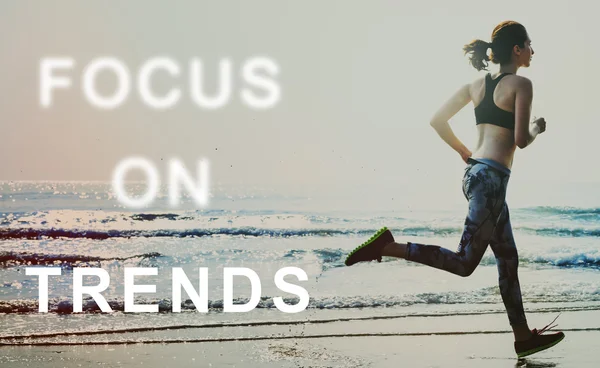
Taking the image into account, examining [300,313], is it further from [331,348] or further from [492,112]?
[492,112]

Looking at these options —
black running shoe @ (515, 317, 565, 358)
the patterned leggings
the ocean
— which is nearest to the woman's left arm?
the patterned leggings

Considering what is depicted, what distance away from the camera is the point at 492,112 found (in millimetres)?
4027

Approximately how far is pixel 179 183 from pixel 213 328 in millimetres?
43132

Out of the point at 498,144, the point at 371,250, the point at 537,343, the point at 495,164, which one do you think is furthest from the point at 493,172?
the point at 537,343

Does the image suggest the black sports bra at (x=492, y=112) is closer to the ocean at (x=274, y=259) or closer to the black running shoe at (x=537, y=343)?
the black running shoe at (x=537, y=343)

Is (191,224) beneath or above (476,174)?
beneath

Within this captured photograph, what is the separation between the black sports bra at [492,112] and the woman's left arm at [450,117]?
7.4 inches

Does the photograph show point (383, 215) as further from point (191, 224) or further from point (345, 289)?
point (345, 289)

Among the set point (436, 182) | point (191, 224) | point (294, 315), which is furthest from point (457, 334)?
point (436, 182)

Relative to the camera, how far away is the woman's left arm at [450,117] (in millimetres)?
4266

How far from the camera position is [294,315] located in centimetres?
607

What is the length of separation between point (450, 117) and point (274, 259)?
31.1 feet

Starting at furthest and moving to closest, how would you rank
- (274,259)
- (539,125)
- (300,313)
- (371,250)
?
(274,259) → (300,313) → (371,250) → (539,125)

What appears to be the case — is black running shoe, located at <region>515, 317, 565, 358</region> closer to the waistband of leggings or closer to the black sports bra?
the waistband of leggings
